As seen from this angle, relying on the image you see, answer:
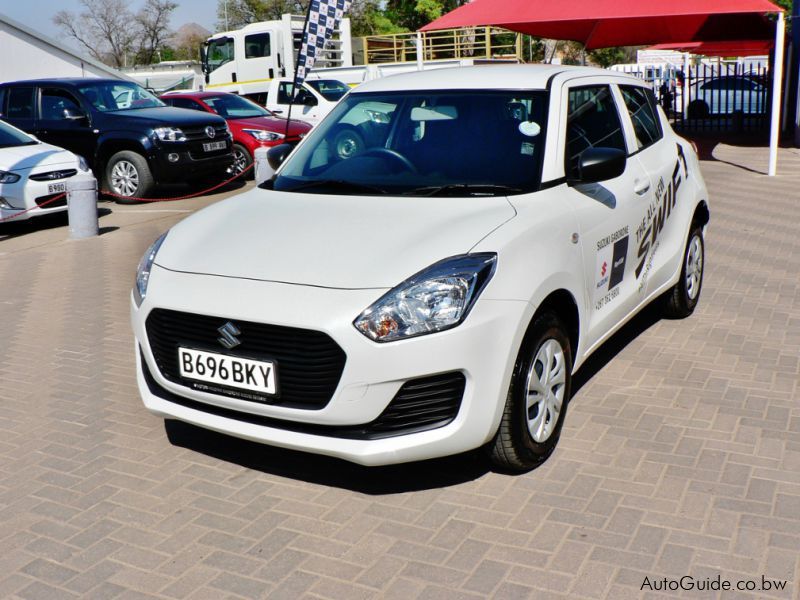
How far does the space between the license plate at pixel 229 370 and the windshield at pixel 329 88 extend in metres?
17.2

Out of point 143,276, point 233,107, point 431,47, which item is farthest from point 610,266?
point 431,47

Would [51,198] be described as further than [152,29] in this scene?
No

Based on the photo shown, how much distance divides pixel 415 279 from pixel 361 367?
0.40m

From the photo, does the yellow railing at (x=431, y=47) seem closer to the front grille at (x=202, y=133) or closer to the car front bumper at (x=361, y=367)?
the front grille at (x=202, y=133)

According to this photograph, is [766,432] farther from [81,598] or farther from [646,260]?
[81,598]

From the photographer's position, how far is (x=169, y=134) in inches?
517

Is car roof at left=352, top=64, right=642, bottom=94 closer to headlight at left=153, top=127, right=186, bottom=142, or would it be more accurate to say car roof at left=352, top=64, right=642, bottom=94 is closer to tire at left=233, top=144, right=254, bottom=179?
headlight at left=153, top=127, right=186, bottom=142

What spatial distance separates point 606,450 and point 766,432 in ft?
2.76

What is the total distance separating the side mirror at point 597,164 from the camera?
13.6 ft

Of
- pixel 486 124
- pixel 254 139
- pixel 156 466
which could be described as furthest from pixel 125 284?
pixel 254 139

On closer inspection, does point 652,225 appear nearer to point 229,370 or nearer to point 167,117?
point 229,370

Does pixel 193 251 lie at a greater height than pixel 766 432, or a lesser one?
greater

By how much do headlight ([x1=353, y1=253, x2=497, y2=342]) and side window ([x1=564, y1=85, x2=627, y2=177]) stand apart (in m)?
1.15

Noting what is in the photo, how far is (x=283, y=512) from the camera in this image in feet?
12.0
